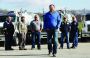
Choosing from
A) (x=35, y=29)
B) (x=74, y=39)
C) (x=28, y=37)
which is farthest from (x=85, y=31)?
(x=35, y=29)

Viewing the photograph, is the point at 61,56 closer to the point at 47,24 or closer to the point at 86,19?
the point at 47,24

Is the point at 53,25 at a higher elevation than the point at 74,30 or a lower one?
higher

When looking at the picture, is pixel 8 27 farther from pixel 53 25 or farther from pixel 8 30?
pixel 53 25

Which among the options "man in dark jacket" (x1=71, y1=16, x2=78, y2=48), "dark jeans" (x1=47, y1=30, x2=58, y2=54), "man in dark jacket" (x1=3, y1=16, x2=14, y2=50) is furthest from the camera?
"man in dark jacket" (x1=71, y1=16, x2=78, y2=48)

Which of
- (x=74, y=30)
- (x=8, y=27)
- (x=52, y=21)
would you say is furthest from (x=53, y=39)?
(x=74, y=30)

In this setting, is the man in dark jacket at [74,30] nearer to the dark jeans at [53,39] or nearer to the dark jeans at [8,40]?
the dark jeans at [8,40]

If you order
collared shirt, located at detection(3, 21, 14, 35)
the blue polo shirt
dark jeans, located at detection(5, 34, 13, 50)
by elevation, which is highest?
the blue polo shirt

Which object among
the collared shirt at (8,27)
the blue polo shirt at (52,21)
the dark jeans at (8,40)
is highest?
the blue polo shirt at (52,21)

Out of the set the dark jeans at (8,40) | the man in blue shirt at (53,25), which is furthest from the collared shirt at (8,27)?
the man in blue shirt at (53,25)

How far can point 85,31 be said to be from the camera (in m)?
28.5

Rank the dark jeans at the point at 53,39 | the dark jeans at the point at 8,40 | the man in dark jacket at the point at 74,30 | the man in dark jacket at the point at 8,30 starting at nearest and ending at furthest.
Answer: the dark jeans at the point at 53,39
the man in dark jacket at the point at 8,30
the dark jeans at the point at 8,40
the man in dark jacket at the point at 74,30

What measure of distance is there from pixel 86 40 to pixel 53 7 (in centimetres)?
1432

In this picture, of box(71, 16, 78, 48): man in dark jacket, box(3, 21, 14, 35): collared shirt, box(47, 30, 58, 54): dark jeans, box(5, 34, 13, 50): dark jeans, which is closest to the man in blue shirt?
box(47, 30, 58, 54): dark jeans

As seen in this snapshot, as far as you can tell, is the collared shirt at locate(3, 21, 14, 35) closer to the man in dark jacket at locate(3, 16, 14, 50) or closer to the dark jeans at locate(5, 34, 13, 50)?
the man in dark jacket at locate(3, 16, 14, 50)
